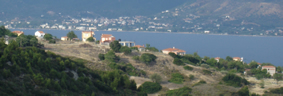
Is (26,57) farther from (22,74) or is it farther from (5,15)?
(5,15)

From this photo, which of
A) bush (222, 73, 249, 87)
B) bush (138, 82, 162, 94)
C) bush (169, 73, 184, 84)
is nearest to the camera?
bush (138, 82, 162, 94)

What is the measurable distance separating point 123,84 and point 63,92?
21.3 ft

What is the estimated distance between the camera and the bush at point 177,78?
1245 inches

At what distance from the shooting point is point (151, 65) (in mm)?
36062

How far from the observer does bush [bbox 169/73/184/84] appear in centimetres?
3162

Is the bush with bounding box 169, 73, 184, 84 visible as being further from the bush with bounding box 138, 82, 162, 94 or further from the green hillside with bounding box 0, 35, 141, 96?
the green hillside with bounding box 0, 35, 141, 96

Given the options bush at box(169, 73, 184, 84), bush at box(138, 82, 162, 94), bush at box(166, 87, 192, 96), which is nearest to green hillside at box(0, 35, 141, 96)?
bush at box(166, 87, 192, 96)

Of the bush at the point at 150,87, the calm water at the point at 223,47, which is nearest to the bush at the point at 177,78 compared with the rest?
the bush at the point at 150,87

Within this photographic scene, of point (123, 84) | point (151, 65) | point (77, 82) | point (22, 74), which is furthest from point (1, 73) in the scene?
point (151, 65)

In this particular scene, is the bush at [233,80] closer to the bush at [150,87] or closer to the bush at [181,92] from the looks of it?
the bush at [150,87]

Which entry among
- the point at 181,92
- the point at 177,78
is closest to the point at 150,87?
the point at 181,92

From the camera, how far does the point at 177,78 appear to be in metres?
32.4

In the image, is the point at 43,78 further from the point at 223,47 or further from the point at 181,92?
the point at 223,47

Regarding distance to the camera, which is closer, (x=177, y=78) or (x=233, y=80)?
(x=177, y=78)
